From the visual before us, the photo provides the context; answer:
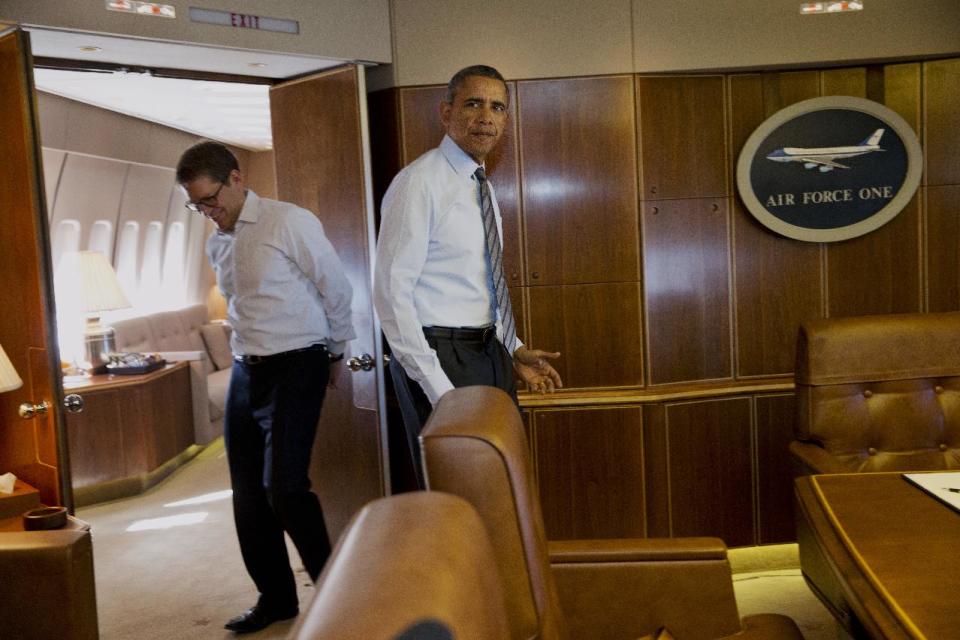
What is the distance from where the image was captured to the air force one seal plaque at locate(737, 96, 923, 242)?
14.6 ft

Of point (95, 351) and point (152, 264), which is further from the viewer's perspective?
point (152, 264)

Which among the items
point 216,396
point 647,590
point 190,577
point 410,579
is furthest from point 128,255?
point 410,579

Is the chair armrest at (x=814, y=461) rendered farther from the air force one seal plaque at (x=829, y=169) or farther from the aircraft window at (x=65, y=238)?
the aircraft window at (x=65, y=238)

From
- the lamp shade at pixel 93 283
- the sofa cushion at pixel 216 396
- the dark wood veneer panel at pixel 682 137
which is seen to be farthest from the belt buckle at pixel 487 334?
the sofa cushion at pixel 216 396

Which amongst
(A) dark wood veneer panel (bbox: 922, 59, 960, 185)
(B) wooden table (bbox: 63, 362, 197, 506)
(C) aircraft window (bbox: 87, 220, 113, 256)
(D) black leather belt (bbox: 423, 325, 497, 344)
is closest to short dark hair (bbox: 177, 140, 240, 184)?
(D) black leather belt (bbox: 423, 325, 497, 344)

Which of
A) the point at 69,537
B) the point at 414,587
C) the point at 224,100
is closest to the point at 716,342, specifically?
the point at 69,537

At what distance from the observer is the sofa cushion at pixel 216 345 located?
10.4 metres

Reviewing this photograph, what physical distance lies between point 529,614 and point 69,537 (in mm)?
1708

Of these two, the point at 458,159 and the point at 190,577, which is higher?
the point at 458,159

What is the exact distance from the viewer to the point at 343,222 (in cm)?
439

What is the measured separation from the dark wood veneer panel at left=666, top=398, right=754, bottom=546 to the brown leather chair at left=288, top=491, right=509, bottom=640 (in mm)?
3535

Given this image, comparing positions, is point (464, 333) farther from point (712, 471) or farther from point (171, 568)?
point (171, 568)

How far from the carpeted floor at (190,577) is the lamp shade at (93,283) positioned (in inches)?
59.0

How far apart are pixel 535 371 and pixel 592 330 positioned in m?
1.25
